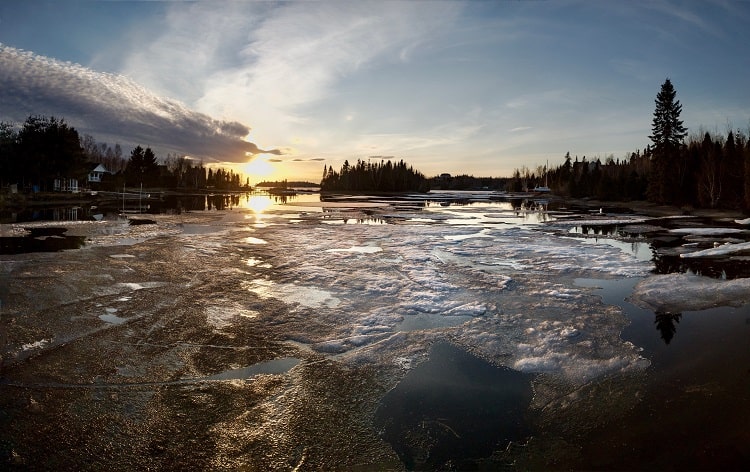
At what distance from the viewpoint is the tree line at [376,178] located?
15450 cm

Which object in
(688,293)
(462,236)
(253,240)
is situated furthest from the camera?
(462,236)

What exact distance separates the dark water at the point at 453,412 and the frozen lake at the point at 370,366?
0.03m

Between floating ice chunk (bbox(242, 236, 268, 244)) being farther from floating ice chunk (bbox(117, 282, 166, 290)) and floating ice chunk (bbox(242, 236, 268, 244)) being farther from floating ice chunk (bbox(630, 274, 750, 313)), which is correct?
floating ice chunk (bbox(630, 274, 750, 313))

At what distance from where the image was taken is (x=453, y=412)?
17.3ft

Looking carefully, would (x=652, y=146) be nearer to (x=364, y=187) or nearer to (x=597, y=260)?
(x=597, y=260)

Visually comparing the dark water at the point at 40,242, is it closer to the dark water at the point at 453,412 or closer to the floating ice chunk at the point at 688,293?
the dark water at the point at 453,412

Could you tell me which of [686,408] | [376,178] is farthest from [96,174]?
[686,408]

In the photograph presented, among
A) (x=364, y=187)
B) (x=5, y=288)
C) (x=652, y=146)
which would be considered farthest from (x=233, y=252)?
(x=364, y=187)

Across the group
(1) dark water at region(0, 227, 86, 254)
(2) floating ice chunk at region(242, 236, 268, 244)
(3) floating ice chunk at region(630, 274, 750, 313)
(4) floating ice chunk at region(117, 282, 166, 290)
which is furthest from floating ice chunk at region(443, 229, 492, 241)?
(1) dark water at region(0, 227, 86, 254)

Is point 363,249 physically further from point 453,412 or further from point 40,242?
point 40,242

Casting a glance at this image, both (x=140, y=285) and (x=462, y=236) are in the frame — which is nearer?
(x=140, y=285)

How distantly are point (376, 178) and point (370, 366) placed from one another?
154167 millimetres

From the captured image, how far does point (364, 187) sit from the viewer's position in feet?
529

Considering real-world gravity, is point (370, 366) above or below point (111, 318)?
below
